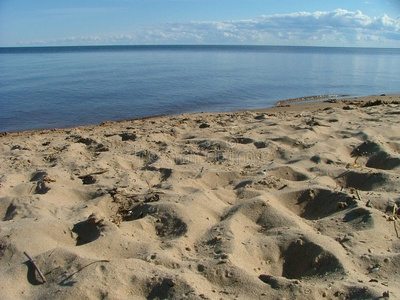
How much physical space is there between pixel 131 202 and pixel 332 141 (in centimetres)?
282

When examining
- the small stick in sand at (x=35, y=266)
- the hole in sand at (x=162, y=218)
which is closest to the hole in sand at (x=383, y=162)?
the hole in sand at (x=162, y=218)

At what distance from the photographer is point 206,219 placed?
273 centimetres

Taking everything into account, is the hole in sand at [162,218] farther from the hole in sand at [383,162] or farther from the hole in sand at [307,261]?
the hole in sand at [383,162]

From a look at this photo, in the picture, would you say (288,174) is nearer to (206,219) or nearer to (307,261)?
(206,219)

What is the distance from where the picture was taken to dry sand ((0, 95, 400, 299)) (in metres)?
1.96

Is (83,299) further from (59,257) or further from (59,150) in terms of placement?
(59,150)

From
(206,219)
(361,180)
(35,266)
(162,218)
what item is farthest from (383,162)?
(35,266)

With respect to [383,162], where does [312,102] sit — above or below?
below

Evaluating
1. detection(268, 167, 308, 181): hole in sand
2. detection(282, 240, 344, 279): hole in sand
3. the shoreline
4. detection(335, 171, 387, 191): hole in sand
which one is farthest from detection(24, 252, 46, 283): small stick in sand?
the shoreline

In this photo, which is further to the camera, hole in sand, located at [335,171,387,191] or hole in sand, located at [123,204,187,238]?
hole in sand, located at [335,171,387,191]

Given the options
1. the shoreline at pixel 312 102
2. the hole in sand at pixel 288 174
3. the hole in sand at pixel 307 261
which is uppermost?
the hole in sand at pixel 288 174

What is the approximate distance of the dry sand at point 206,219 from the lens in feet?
6.42

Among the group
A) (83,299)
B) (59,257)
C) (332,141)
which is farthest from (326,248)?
(332,141)

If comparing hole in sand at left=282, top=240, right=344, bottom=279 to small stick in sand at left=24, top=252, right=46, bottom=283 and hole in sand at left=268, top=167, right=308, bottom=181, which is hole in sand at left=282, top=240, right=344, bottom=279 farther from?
small stick in sand at left=24, top=252, right=46, bottom=283
